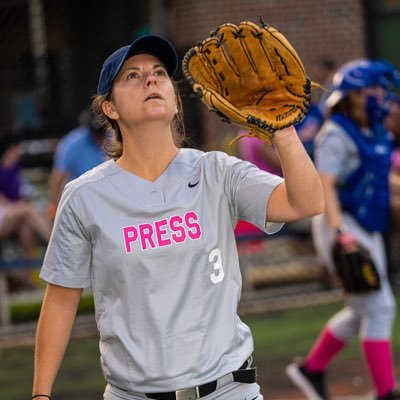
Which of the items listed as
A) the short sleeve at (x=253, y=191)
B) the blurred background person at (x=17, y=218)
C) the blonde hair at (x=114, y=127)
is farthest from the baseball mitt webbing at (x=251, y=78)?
the blurred background person at (x=17, y=218)

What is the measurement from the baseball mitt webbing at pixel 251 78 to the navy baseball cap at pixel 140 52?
3.1 inches

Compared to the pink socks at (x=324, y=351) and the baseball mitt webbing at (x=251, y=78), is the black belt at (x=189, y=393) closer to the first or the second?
the baseball mitt webbing at (x=251, y=78)

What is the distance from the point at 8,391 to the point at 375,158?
3.01 meters

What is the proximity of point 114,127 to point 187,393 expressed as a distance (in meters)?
0.94

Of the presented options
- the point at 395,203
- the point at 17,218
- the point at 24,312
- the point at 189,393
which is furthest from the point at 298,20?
the point at 189,393

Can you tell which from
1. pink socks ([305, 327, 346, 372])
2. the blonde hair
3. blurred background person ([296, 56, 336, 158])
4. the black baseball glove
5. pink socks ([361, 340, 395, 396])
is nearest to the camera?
the blonde hair

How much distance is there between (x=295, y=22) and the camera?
14.4 m

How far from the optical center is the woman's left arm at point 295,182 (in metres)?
3.63

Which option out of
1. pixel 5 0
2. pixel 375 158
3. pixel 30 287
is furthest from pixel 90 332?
pixel 5 0

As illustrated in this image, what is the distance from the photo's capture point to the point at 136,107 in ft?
12.6

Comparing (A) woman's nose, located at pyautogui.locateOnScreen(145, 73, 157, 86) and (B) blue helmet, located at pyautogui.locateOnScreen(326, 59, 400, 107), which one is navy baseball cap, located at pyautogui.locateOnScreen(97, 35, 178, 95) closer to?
(A) woman's nose, located at pyautogui.locateOnScreen(145, 73, 157, 86)

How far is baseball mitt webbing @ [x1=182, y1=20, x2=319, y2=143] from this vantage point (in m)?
3.63

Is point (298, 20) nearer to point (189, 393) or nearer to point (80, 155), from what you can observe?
point (80, 155)

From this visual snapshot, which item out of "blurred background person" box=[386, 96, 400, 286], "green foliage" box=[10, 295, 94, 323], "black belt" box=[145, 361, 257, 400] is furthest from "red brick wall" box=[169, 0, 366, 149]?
"black belt" box=[145, 361, 257, 400]
